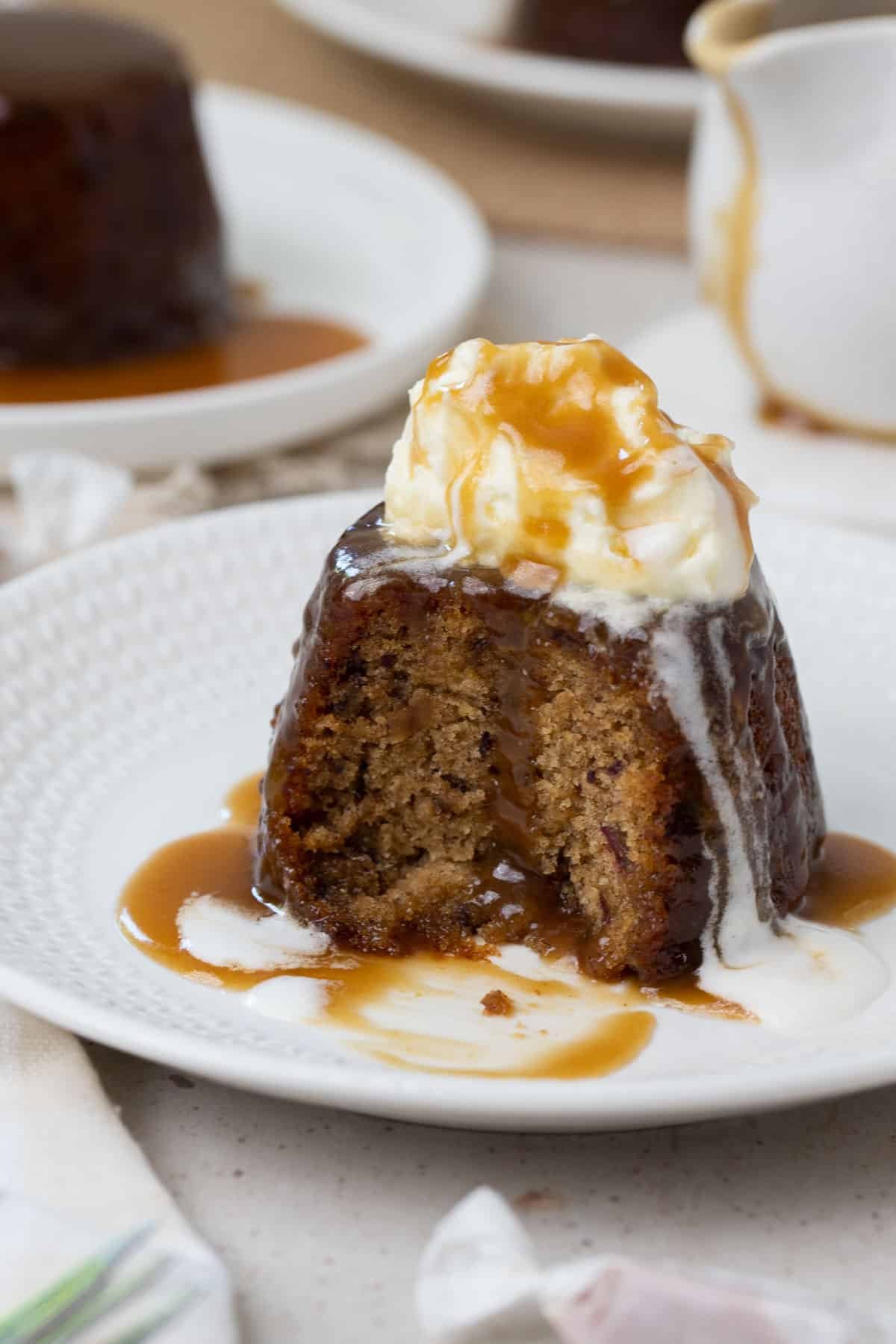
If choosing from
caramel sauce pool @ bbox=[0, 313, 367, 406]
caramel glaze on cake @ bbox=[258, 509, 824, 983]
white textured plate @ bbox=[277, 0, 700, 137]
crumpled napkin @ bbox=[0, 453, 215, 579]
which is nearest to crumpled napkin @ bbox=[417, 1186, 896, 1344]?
→ caramel glaze on cake @ bbox=[258, 509, 824, 983]

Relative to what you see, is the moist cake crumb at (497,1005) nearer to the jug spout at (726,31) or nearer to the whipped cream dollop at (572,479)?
the whipped cream dollop at (572,479)

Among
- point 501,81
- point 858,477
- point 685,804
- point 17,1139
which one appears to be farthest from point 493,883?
point 501,81

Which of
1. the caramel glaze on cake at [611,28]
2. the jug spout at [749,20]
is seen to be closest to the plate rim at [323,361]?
the caramel glaze on cake at [611,28]

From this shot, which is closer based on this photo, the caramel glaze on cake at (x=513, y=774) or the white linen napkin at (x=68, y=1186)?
the white linen napkin at (x=68, y=1186)

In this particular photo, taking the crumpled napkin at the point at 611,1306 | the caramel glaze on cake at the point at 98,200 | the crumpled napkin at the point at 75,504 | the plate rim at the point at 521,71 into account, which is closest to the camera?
the crumpled napkin at the point at 611,1306

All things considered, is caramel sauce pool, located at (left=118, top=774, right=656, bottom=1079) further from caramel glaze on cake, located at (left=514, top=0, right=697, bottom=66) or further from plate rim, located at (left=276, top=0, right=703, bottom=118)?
caramel glaze on cake, located at (left=514, top=0, right=697, bottom=66)

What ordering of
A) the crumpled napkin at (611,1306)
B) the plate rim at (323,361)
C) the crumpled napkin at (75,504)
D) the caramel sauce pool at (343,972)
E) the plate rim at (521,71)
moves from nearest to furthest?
the crumpled napkin at (611,1306) < the caramel sauce pool at (343,972) < the crumpled napkin at (75,504) < the plate rim at (323,361) < the plate rim at (521,71)
